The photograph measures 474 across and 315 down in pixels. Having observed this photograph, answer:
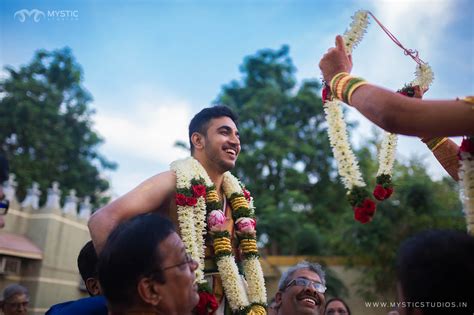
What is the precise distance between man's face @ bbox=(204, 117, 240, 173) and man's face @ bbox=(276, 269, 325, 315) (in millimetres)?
1463

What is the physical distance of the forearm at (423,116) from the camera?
2184 mm

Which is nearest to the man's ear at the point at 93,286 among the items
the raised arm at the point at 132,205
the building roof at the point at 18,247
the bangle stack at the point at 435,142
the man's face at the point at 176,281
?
the raised arm at the point at 132,205

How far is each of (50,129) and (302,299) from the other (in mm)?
18136

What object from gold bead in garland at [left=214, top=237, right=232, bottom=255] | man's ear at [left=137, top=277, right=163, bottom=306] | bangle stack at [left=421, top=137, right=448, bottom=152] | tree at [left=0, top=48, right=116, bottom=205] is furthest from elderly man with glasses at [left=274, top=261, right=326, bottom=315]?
tree at [left=0, top=48, right=116, bottom=205]

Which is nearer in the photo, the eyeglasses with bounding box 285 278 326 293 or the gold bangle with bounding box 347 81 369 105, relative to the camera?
the gold bangle with bounding box 347 81 369 105

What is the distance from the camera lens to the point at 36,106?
19.5 metres

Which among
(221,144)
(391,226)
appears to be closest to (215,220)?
(221,144)

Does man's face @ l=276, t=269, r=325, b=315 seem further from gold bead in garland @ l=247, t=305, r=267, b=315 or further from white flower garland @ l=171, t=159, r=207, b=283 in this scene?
white flower garland @ l=171, t=159, r=207, b=283

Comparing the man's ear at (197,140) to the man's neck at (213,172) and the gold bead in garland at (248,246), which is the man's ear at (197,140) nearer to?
the man's neck at (213,172)

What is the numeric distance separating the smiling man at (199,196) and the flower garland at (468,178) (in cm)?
156

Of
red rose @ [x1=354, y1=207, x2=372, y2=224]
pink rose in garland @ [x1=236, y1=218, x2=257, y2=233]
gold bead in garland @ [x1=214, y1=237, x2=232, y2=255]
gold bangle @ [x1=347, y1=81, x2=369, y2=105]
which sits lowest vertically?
gold bead in garland @ [x1=214, y1=237, x2=232, y2=255]

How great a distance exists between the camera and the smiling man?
2836 mm

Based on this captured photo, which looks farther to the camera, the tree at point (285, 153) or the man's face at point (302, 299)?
the tree at point (285, 153)

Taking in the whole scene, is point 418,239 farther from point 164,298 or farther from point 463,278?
point 164,298
